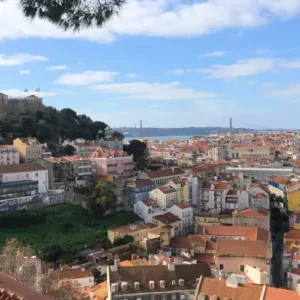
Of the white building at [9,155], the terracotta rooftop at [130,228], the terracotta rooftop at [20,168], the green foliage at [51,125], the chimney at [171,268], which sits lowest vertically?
the terracotta rooftop at [130,228]

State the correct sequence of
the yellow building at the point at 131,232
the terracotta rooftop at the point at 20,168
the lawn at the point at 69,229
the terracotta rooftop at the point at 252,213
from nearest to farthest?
the lawn at the point at 69,229
the yellow building at the point at 131,232
the terracotta rooftop at the point at 252,213
the terracotta rooftop at the point at 20,168

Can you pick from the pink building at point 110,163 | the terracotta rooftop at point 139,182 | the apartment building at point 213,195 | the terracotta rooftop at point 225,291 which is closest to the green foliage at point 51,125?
the pink building at point 110,163

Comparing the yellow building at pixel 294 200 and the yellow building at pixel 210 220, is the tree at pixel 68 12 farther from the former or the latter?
the yellow building at pixel 294 200

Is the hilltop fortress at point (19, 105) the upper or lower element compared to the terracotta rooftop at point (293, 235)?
upper

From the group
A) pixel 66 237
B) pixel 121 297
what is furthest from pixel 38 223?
pixel 121 297

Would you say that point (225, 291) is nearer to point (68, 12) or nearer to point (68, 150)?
point (68, 12)

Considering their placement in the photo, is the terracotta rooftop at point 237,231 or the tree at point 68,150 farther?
the tree at point 68,150
